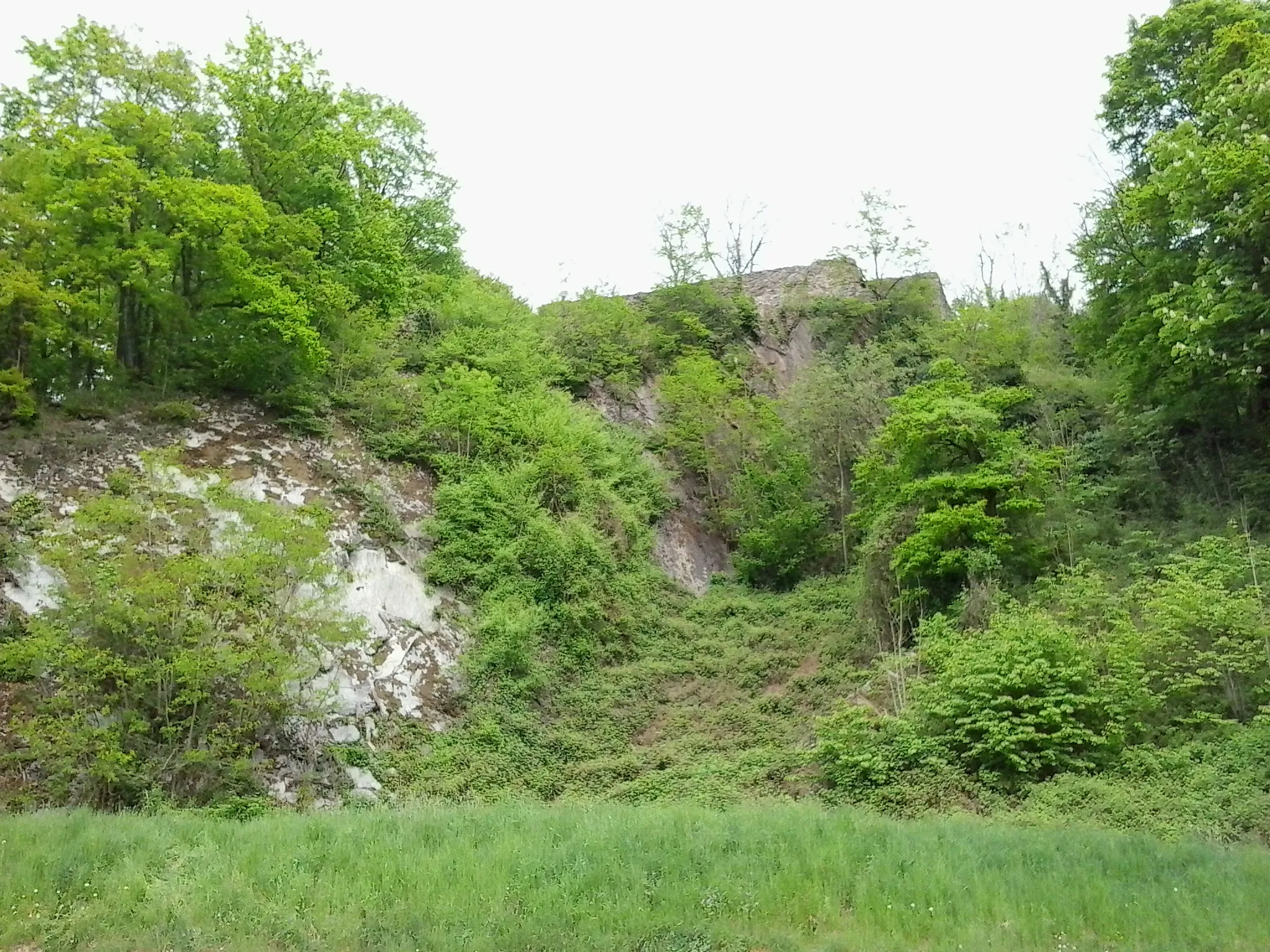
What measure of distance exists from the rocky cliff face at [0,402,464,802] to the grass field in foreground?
536 cm

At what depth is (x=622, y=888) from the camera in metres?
7.15

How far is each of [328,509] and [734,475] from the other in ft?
41.6

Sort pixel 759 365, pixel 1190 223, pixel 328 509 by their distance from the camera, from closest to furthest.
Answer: pixel 1190 223 → pixel 328 509 → pixel 759 365

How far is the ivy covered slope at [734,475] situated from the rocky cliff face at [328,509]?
48 centimetres

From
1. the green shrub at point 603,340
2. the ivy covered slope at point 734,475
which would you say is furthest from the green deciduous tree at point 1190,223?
the green shrub at point 603,340

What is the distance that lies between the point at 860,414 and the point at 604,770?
1284 cm

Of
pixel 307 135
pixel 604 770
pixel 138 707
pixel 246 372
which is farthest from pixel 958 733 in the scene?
pixel 307 135

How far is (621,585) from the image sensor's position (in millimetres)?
21188

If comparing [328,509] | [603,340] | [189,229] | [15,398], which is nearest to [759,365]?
Result: [603,340]

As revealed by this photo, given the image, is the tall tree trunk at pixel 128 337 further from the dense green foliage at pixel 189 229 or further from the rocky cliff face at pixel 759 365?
the rocky cliff face at pixel 759 365

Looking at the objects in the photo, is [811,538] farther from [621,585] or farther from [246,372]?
[246,372]

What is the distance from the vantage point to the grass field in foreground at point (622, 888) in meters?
6.29

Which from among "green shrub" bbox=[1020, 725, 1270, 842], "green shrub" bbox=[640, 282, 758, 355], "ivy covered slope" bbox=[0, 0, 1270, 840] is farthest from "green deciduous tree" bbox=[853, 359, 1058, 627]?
"green shrub" bbox=[640, 282, 758, 355]

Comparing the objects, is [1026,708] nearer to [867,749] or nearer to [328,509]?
[867,749]
